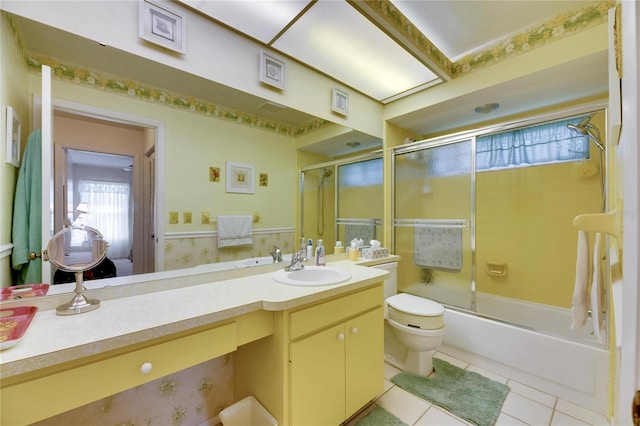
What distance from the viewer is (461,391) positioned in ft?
5.52

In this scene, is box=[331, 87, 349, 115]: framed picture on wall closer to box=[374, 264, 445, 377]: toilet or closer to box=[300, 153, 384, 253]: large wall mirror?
box=[300, 153, 384, 253]: large wall mirror

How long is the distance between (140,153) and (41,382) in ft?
3.04

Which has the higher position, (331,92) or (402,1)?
(402,1)

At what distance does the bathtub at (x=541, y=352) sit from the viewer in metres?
1.53

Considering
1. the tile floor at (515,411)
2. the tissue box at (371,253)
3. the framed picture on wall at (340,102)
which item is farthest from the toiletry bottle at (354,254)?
the framed picture on wall at (340,102)

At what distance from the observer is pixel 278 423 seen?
3.72 feet

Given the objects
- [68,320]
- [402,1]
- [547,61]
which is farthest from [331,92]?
[68,320]

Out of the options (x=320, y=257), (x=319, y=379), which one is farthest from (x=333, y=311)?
(x=320, y=257)

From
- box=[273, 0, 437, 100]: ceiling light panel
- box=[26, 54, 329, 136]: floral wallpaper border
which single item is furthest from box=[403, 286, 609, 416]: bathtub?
box=[26, 54, 329, 136]: floral wallpaper border

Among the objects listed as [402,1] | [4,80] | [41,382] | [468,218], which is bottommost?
[41,382]

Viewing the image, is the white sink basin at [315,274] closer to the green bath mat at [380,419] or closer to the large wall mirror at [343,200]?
the large wall mirror at [343,200]

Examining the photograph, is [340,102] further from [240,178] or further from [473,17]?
[240,178]

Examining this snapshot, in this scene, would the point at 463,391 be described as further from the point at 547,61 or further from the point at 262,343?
the point at 547,61

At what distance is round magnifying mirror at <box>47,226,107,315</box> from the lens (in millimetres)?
983
